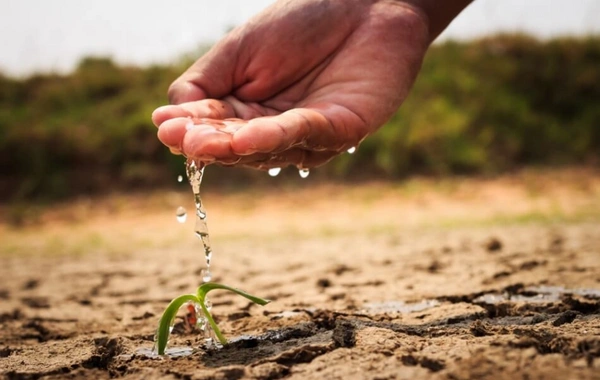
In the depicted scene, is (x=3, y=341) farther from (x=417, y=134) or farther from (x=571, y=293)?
(x=417, y=134)

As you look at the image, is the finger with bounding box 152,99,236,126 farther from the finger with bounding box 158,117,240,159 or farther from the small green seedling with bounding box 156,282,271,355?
the small green seedling with bounding box 156,282,271,355

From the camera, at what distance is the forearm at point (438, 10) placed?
280 centimetres

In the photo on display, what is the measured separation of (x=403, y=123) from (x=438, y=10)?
7091 mm

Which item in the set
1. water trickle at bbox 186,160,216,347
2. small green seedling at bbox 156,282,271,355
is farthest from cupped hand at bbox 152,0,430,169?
small green seedling at bbox 156,282,271,355

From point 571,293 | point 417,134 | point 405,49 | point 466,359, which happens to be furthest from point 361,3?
point 417,134

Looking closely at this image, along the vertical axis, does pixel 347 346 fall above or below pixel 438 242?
below

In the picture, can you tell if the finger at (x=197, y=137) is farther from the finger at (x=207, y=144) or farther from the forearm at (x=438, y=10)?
the forearm at (x=438, y=10)

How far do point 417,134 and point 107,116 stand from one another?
4.63 meters

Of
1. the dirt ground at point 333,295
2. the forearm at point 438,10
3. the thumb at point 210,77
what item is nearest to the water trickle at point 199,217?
the dirt ground at point 333,295

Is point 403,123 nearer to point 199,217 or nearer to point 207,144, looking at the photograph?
point 199,217

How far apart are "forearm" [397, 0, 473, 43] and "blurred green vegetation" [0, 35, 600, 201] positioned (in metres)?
6.30

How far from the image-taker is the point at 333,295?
2857 millimetres

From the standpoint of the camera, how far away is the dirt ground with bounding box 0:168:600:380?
173 centimetres

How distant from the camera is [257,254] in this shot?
14.3 feet
